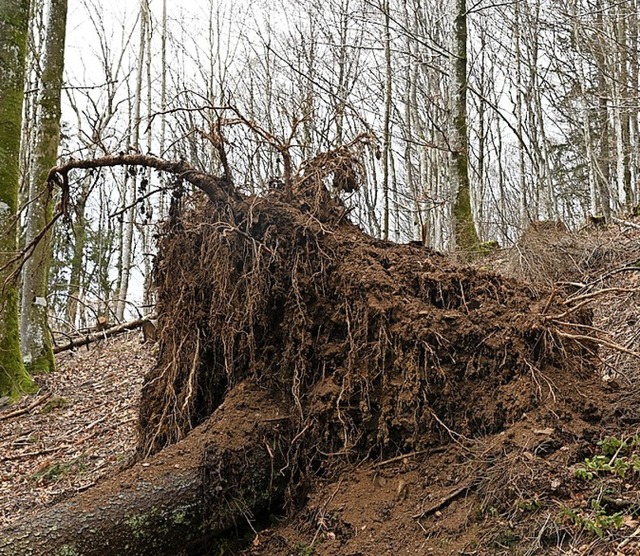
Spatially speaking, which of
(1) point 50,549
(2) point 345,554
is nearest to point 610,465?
(2) point 345,554

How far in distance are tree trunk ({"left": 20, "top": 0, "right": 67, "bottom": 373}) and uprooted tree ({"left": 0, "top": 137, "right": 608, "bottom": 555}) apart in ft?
18.6

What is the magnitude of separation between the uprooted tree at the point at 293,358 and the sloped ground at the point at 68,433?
92cm

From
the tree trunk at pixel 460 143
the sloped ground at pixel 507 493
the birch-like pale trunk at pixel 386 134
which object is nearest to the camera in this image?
the sloped ground at pixel 507 493

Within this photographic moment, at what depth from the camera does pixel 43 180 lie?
9.98 m

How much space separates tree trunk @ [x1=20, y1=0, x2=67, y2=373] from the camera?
9898 mm

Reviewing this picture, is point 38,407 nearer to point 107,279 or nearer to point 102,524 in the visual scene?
point 102,524

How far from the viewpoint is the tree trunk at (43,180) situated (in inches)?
390

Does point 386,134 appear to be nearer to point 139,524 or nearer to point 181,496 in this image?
point 181,496

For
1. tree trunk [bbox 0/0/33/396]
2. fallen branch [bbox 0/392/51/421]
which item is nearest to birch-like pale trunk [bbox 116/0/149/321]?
tree trunk [bbox 0/0/33/396]

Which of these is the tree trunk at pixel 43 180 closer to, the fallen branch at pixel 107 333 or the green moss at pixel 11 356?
Answer: the fallen branch at pixel 107 333

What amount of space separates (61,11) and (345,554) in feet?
35.1

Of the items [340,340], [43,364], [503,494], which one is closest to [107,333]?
[43,364]

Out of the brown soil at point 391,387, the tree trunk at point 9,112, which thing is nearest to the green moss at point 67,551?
the brown soil at point 391,387

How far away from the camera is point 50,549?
3.30 m
